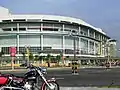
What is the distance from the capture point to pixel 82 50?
15050 centimetres

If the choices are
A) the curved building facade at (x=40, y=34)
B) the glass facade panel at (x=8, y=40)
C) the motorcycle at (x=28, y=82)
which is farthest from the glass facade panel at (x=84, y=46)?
the motorcycle at (x=28, y=82)

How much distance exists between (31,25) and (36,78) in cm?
13095

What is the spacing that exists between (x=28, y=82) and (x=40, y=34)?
414ft

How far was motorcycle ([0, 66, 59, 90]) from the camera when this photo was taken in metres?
10.3

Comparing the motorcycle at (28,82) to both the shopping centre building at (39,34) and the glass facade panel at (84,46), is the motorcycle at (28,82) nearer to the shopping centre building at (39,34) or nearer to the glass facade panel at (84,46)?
the shopping centre building at (39,34)

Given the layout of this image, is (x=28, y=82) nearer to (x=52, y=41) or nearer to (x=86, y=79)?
(x=86, y=79)

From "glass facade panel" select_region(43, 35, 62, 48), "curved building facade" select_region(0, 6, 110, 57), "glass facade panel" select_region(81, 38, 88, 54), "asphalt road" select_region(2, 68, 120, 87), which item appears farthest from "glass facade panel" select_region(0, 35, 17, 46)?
"asphalt road" select_region(2, 68, 120, 87)

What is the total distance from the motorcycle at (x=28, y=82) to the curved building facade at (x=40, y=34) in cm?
11934

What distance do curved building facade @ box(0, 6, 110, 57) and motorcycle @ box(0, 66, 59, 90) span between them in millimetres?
119338

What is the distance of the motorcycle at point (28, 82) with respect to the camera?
1027 centimetres

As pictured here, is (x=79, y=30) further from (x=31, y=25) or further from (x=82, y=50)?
(x=31, y=25)

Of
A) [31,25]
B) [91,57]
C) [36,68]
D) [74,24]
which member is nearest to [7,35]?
[31,25]

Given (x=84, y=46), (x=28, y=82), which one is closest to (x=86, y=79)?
(x=28, y=82)

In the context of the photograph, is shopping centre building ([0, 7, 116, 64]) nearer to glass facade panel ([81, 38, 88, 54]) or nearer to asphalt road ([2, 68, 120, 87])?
glass facade panel ([81, 38, 88, 54])
